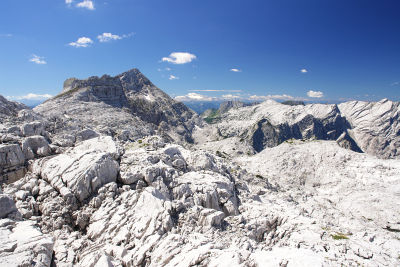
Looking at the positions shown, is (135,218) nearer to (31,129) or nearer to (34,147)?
(34,147)

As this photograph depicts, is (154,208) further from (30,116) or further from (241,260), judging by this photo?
(30,116)

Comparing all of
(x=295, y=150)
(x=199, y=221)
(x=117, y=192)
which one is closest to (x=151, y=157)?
(x=117, y=192)

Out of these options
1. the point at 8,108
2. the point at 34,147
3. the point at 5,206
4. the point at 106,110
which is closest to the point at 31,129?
the point at 34,147

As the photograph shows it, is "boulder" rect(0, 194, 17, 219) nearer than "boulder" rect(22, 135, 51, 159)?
Yes

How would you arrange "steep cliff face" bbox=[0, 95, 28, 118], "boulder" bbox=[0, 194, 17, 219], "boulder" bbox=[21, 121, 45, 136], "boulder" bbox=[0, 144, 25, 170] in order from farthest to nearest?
"steep cliff face" bbox=[0, 95, 28, 118], "boulder" bbox=[21, 121, 45, 136], "boulder" bbox=[0, 144, 25, 170], "boulder" bbox=[0, 194, 17, 219]

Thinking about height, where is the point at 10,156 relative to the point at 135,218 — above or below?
above

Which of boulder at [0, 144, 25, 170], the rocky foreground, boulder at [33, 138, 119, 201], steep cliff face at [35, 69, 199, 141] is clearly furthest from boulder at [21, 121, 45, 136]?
steep cliff face at [35, 69, 199, 141]

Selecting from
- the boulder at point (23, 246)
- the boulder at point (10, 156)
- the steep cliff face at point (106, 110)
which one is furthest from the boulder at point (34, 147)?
the steep cliff face at point (106, 110)

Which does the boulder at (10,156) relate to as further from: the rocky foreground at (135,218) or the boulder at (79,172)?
the boulder at (79,172)

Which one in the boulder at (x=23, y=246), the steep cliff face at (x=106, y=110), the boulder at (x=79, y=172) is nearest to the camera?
the boulder at (x=23, y=246)

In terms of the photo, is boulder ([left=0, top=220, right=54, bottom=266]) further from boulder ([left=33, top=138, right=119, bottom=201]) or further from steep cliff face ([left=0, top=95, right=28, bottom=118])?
steep cliff face ([left=0, top=95, right=28, bottom=118])

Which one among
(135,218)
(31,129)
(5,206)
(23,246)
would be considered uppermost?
(31,129)
